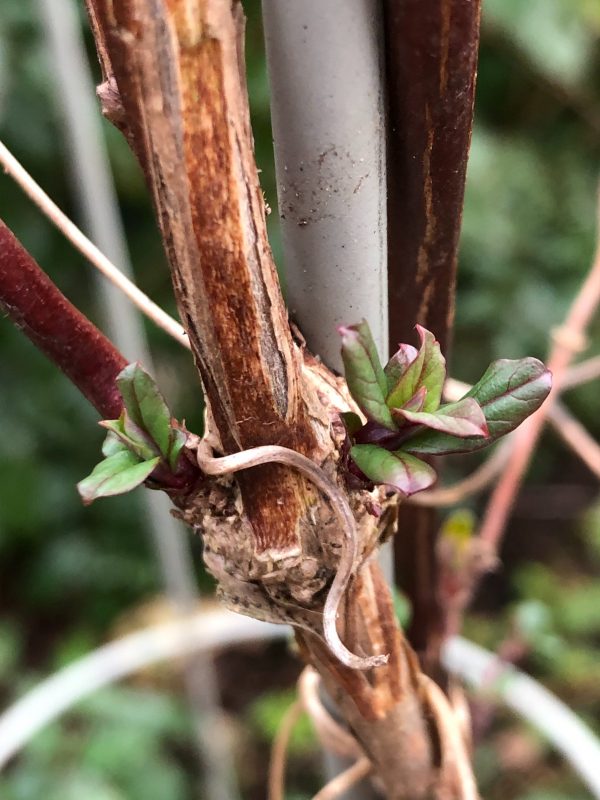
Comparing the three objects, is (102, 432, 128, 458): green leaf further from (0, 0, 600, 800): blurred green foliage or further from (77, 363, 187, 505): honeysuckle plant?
(0, 0, 600, 800): blurred green foliage

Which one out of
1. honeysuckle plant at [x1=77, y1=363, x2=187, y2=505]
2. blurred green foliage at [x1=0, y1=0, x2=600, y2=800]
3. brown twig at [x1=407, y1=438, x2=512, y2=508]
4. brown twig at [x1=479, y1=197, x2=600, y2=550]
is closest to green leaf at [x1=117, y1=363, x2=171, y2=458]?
honeysuckle plant at [x1=77, y1=363, x2=187, y2=505]

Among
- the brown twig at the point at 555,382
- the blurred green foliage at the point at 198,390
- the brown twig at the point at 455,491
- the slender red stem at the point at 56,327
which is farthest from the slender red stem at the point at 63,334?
the blurred green foliage at the point at 198,390

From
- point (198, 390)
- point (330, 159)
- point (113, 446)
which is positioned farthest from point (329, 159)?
point (198, 390)

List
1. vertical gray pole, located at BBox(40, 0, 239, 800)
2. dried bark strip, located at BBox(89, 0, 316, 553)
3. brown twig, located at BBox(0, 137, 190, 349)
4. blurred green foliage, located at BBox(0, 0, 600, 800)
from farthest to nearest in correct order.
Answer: blurred green foliage, located at BBox(0, 0, 600, 800) → vertical gray pole, located at BBox(40, 0, 239, 800) → brown twig, located at BBox(0, 137, 190, 349) → dried bark strip, located at BBox(89, 0, 316, 553)

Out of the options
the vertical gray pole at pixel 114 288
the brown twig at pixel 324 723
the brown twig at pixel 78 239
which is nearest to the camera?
the brown twig at pixel 78 239

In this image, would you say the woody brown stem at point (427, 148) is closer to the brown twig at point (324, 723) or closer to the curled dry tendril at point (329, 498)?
the curled dry tendril at point (329, 498)

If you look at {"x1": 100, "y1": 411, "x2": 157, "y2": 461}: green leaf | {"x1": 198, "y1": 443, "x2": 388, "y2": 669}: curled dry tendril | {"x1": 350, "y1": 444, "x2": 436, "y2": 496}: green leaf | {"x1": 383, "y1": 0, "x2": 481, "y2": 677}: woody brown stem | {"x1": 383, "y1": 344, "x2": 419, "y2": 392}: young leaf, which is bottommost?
{"x1": 198, "y1": 443, "x2": 388, "y2": 669}: curled dry tendril
